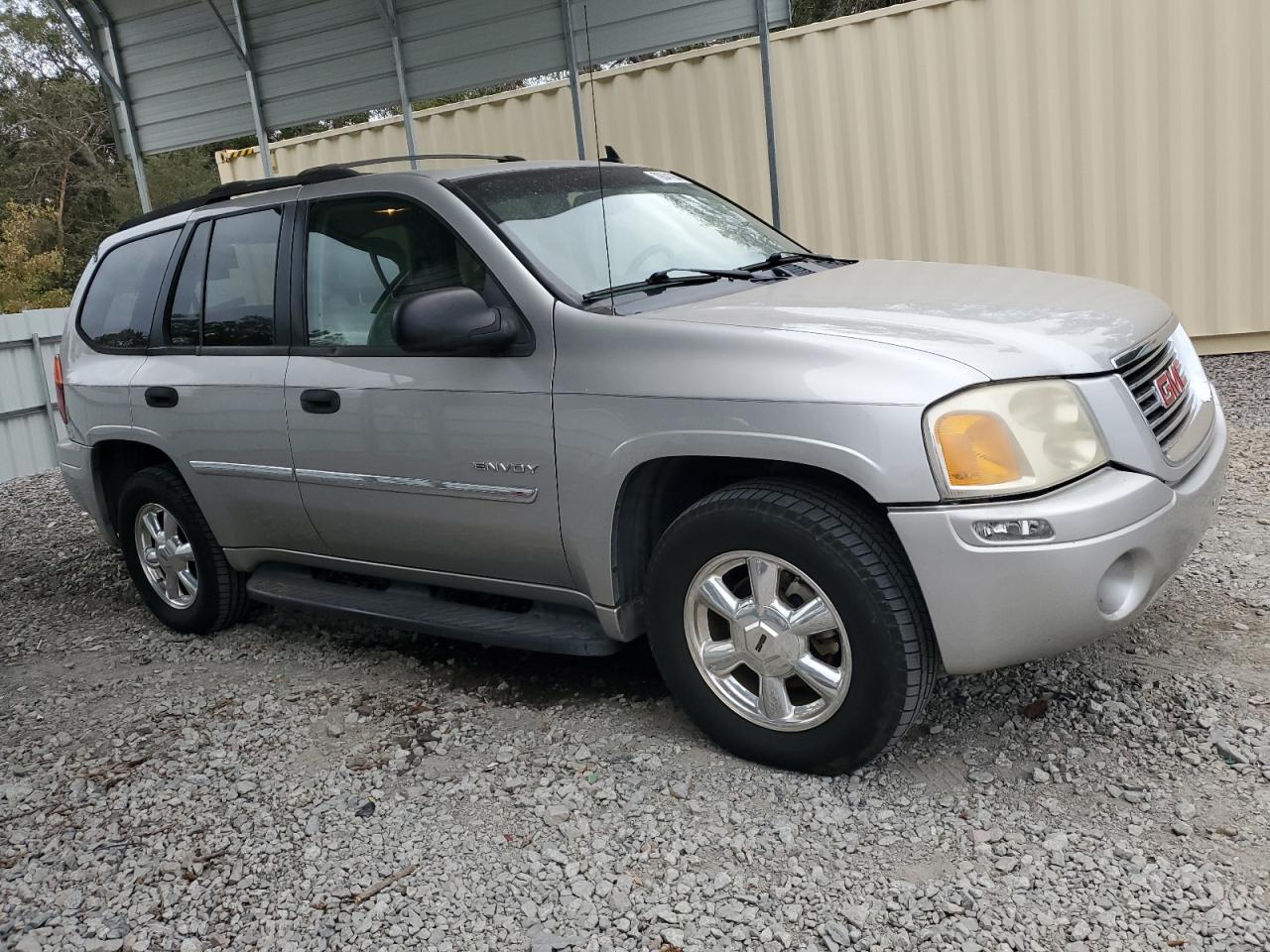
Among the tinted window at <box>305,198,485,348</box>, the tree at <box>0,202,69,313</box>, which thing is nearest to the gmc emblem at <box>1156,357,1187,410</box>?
the tinted window at <box>305,198,485,348</box>

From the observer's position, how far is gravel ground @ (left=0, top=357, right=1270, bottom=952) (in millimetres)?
2568

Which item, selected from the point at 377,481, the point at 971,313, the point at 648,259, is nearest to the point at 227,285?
the point at 377,481

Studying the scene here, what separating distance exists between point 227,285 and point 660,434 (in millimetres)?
2173

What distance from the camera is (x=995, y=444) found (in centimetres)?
270

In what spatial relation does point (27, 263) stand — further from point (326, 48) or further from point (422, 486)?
point (422, 486)

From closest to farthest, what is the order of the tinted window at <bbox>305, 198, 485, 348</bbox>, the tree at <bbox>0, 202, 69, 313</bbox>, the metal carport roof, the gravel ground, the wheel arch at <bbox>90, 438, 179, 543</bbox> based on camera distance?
the gravel ground < the tinted window at <bbox>305, 198, 485, 348</bbox> < the wheel arch at <bbox>90, 438, 179, 543</bbox> < the metal carport roof < the tree at <bbox>0, 202, 69, 313</bbox>

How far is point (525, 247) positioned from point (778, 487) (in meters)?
1.18

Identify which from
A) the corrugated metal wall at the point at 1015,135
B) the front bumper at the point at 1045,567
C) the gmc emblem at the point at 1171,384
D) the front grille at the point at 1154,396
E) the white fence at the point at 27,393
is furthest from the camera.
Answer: the white fence at the point at 27,393

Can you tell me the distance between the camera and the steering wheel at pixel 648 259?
145 inches

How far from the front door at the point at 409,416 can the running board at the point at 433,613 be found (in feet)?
0.49

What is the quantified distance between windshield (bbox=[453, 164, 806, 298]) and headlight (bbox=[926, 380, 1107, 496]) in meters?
1.22

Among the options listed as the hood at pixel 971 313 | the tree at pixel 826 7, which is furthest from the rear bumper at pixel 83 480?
the tree at pixel 826 7

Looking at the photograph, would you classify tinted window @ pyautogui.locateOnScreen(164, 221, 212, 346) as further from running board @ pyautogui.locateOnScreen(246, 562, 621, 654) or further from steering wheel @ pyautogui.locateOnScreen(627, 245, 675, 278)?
steering wheel @ pyautogui.locateOnScreen(627, 245, 675, 278)

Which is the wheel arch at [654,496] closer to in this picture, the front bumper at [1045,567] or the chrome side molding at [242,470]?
the front bumper at [1045,567]
